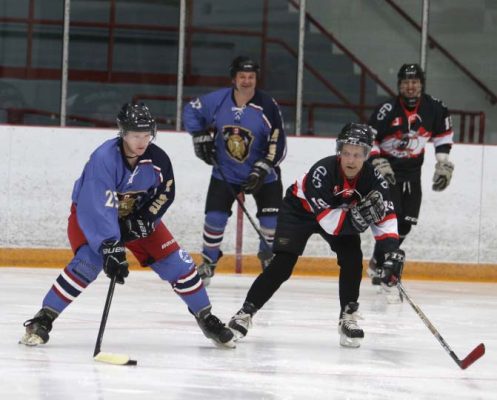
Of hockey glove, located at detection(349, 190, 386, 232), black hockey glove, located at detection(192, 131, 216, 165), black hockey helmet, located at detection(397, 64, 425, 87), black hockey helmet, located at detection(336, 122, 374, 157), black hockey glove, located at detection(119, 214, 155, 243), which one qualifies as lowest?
black hockey glove, located at detection(119, 214, 155, 243)

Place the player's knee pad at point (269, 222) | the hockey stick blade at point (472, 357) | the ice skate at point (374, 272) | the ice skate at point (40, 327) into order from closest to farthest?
the hockey stick blade at point (472, 357)
the ice skate at point (40, 327)
the player's knee pad at point (269, 222)
the ice skate at point (374, 272)

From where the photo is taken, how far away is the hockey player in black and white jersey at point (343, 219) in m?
4.67

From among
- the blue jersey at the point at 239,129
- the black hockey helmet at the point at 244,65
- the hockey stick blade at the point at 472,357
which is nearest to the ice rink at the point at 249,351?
the hockey stick blade at the point at 472,357

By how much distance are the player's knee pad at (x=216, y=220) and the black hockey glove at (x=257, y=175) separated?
0.18 meters

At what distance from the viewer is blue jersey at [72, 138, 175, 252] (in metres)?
4.31

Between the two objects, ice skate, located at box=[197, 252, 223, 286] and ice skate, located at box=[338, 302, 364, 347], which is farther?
ice skate, located at box=[197, 252, 223, 286]

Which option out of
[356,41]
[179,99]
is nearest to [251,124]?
[179,99]

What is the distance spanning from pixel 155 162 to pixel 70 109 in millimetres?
3837

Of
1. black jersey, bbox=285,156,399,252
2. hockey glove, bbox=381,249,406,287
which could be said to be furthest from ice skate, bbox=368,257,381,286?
hockey glove, bbox=381,249,406,287

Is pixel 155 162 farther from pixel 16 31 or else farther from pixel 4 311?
pixel 16 31

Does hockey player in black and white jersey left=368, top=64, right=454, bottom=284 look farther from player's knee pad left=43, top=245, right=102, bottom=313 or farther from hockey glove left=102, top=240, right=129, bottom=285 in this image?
hockey glove left=102, top=240, right=129, bottom=285

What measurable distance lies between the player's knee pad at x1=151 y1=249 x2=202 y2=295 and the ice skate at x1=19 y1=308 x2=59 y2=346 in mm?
390

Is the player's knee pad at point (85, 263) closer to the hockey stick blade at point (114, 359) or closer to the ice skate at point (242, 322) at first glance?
the hockey stick blade at point (114, 359)

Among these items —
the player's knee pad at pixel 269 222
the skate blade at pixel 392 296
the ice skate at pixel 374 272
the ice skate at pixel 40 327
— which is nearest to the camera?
the ice skate at pixel 40 327
